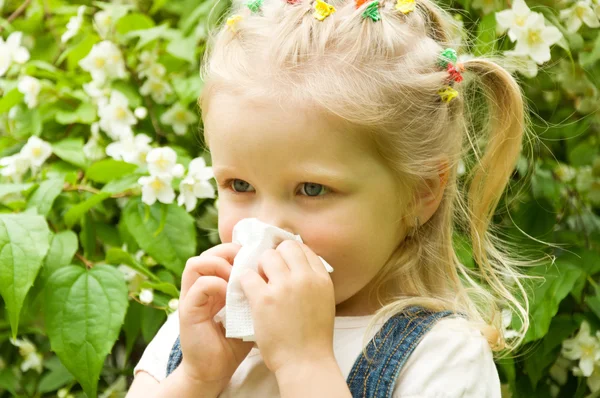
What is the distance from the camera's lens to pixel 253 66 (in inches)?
57.4

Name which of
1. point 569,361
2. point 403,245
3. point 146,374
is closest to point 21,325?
point 146,374

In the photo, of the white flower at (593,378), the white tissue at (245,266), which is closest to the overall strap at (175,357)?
the white tissue at (245,266)

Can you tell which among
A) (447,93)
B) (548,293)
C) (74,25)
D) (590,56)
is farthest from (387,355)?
(74,25)

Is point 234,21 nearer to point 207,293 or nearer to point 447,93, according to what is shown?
point 447,93

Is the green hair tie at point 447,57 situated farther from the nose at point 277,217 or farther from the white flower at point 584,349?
the white flower at point 584,349

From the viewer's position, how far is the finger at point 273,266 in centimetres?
132

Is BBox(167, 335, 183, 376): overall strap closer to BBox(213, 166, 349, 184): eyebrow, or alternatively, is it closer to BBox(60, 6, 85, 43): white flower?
BBox(213, 166, 349, 184): eyebrow

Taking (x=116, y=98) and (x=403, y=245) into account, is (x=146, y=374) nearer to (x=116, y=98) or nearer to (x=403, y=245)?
(x=403, y=245)

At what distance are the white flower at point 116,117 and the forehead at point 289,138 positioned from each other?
850 millimetres

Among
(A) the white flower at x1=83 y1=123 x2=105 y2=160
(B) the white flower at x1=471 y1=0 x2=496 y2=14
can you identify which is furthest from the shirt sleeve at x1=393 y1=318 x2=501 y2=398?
(A) the white flower at x1=83 y1=123 x2=105 y2=160

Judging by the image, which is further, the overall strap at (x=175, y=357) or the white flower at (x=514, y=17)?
the white flower at (x=514, y=17)

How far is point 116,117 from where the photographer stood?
222 cm

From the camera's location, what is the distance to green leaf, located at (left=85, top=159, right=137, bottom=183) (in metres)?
2.04

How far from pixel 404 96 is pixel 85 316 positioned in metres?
0.76
